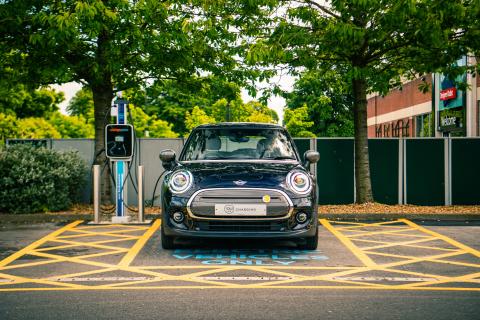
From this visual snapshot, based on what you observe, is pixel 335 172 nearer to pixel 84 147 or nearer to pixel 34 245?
pixel 84 147

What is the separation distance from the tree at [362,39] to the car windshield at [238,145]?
324 centimetres

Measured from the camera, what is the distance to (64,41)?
11.4 m

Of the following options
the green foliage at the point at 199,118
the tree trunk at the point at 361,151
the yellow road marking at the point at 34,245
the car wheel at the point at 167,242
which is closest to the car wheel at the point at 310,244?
the car wheel at the point at 167,242

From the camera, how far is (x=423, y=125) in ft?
111

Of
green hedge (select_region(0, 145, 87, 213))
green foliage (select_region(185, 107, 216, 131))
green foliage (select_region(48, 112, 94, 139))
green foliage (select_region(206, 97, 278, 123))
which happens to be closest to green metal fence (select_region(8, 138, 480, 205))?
green hedge (select_region(0, 145, 87, 213))

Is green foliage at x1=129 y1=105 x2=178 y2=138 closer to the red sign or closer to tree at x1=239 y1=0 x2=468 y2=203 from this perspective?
the red sign

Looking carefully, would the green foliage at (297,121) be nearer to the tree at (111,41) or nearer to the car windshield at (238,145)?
the tree at (111,41)

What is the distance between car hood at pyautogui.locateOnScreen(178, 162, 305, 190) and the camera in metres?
7.42

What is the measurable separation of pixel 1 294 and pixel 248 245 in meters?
3.72

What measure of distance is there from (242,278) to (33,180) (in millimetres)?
7499

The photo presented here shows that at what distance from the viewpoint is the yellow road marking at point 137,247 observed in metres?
7.43

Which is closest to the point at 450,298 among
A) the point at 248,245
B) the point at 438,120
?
the point at 248,245

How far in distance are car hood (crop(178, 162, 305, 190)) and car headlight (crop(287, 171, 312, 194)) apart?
73mm

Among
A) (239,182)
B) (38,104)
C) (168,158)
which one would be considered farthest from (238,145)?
(38,104)
